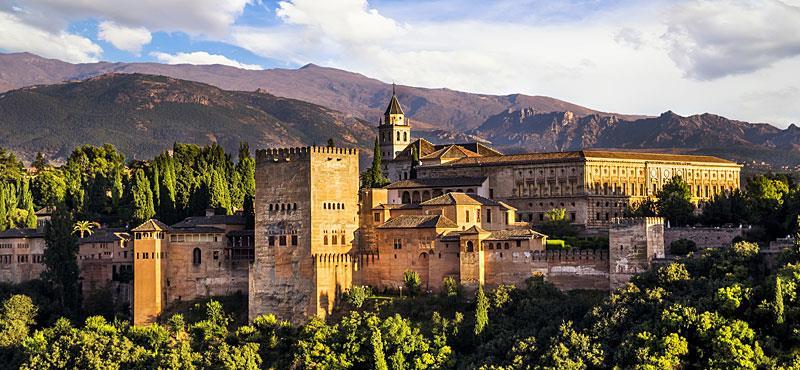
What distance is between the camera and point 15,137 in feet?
555

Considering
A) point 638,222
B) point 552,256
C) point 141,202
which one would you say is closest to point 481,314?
point 552,256

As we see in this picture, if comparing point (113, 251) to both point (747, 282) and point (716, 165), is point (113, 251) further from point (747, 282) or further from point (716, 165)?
point (716, 165)

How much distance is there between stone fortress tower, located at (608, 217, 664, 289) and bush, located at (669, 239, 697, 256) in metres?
4.51

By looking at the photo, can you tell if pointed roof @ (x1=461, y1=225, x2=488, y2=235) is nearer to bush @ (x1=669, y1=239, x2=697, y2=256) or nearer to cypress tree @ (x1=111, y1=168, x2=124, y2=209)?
bush @ (x1=669, y1=239, x2=697, y2=256)

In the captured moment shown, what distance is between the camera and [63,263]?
64.4 m

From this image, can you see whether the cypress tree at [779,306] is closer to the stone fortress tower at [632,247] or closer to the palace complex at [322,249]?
the stone fortress tower at [632,247]

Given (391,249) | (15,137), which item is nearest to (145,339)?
(391,249)

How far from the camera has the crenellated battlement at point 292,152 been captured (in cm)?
5806

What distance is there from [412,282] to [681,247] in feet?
46.1

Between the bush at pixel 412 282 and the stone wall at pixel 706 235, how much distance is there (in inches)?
544

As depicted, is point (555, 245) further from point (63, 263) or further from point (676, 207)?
point (63, 263)

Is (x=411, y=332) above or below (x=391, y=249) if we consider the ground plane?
below

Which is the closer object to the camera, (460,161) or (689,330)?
(689,330)

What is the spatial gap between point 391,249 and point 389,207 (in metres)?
4.01
